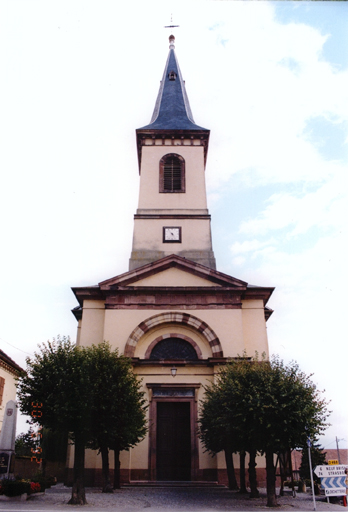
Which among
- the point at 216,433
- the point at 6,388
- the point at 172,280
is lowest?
the point at 216,433

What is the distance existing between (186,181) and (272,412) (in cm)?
1775

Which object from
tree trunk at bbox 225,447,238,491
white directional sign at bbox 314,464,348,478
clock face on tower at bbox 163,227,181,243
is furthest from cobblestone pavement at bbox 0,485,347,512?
clock face on tower at bbox 163,227,181,243

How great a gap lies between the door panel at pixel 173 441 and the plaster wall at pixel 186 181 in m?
11.9

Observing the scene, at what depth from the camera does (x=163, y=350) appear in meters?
23.3

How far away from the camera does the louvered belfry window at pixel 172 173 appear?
29.3m

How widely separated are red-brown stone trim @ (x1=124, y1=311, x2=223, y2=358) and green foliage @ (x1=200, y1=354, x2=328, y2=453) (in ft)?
21.0

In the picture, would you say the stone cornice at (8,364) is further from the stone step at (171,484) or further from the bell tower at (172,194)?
the stone step at (171,484)

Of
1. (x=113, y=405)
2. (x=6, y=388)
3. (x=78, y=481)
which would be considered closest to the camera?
(x=78, y=481)

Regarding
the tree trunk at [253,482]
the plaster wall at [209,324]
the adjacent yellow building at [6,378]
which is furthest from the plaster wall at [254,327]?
the adjacent yellow building at [6,378]

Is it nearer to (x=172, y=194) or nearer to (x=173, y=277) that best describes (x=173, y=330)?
(x=173, y=277)

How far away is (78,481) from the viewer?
14.4m

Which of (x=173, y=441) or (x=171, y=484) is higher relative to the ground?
(x=173, y=441)

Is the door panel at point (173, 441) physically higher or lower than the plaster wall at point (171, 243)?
lower

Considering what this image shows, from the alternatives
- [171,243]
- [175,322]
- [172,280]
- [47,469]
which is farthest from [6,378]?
[171,243]
